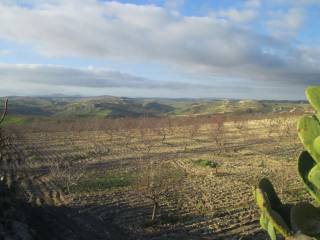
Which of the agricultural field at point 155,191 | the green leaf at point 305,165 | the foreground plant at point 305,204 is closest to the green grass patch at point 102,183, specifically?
the agricultural field at point 155,191

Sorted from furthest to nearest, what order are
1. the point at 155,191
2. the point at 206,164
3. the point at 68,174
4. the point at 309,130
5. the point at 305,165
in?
the point at 206,164 → the point at 68,174 → the point at 155,191 → the point at 305,165 → the point at 309,130

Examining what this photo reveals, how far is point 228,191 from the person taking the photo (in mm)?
23266

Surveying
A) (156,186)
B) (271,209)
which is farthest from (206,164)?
(271,209)

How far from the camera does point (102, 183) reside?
85.6 ft

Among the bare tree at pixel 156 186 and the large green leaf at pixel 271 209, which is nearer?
the large green leaf at pixel 271 209

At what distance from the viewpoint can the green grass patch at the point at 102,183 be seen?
24.3 m

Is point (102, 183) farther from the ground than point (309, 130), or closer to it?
closer to it

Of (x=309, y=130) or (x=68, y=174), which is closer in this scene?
(x=309, y=130)

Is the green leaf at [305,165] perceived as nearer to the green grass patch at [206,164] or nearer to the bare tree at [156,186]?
the bare tree at [156,186]

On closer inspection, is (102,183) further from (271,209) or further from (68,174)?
(271,209)

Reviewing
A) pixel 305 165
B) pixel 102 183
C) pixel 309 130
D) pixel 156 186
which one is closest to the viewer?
pixel 309 130

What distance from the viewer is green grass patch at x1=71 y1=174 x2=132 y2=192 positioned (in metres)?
24.3

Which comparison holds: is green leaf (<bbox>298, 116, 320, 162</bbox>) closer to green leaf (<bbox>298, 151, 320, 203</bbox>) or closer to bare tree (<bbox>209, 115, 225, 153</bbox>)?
green leaf (<bbox>298, 151, 320, 203</bbox>)

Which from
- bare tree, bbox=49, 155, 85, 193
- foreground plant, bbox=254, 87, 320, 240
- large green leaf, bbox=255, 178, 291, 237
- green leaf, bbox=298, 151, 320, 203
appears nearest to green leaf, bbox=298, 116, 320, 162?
foreground plant, bbox=254, 87, 320, 240
